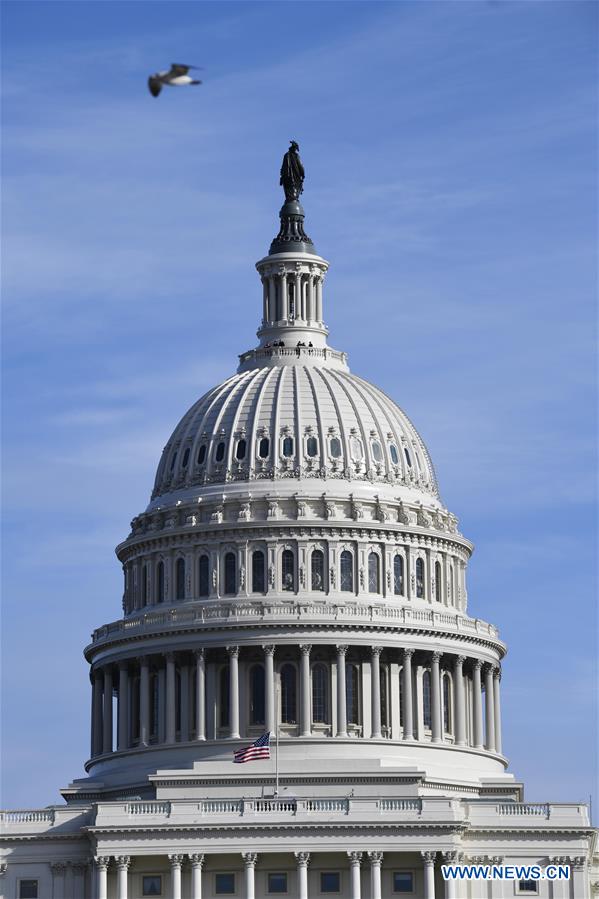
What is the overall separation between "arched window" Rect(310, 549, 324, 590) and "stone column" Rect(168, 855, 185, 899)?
28521 mm

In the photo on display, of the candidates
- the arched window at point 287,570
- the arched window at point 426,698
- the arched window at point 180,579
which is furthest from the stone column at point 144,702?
the arched window at point 426,698

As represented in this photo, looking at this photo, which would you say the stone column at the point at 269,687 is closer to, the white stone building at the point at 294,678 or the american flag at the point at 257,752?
the white stone building at the point at 294,678

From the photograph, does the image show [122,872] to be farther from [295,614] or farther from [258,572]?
[258,572]

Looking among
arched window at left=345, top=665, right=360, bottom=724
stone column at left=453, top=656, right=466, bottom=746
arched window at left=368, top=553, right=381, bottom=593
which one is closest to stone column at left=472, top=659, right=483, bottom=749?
stone column at left=453, top=656, right=466, bottom=746

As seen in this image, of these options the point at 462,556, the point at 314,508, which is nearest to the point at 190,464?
the point at 314,508

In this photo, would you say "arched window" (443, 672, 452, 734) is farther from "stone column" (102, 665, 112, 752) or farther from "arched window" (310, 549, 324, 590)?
"stone column" (102, 665, 112, 752)

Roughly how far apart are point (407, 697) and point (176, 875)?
2648 cm

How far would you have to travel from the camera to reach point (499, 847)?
372ft

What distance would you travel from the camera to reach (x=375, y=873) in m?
108

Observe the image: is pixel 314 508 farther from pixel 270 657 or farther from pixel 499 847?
pixel 499 847

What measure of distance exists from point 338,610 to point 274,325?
2519cm

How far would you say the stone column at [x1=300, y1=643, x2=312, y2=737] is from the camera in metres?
127

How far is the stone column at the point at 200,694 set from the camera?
129 m

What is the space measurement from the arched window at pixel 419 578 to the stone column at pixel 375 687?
761 cm
